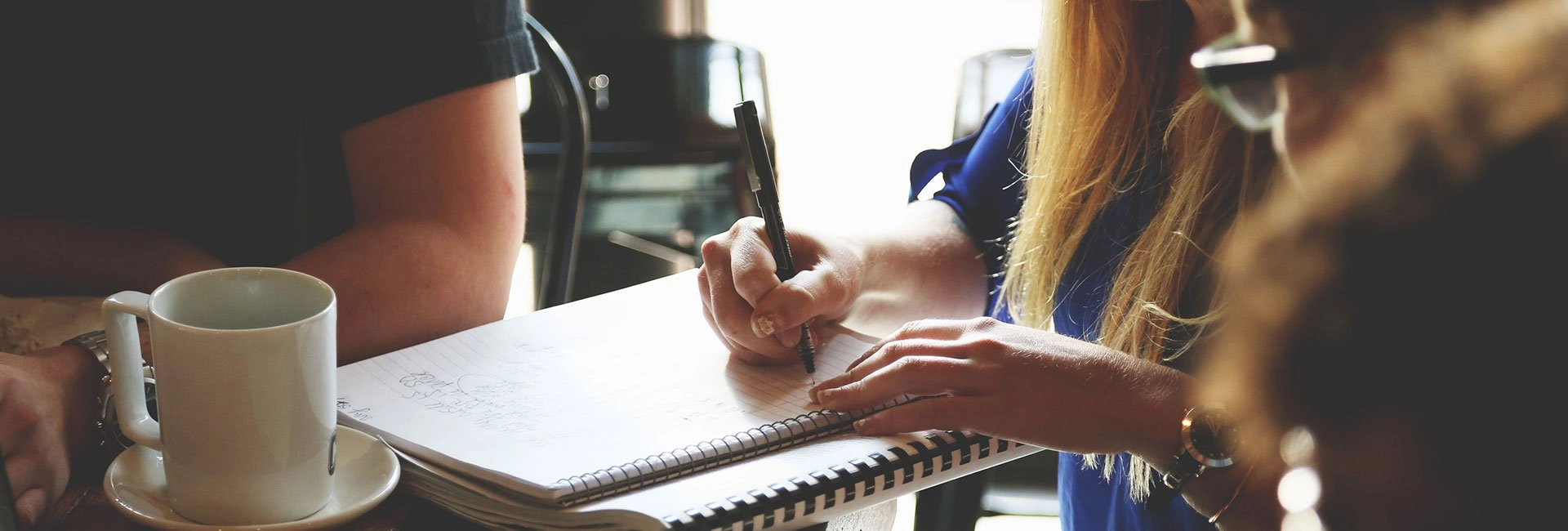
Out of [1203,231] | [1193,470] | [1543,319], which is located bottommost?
[1193,470]

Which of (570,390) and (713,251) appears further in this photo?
(713,251)

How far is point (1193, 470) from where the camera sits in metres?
0.65

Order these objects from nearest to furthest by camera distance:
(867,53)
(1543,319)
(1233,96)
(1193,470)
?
(1543,319), (1233,96), (1193,470), (867,53)

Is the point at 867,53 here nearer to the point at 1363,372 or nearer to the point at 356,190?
the point at 356,190

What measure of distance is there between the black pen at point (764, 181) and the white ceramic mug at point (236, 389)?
1.09ft

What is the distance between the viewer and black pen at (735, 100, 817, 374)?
78cm

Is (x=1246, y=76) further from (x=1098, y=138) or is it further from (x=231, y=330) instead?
(x=1098, y=138)

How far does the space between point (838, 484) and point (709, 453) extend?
0.24ft

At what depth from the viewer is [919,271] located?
0.99 metres

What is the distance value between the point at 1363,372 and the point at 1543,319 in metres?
0.03

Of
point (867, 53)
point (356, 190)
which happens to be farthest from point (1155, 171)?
point (867, 53)

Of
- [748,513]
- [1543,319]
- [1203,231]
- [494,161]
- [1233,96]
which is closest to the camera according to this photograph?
[1543,319]

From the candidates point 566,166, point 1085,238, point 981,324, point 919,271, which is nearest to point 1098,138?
point 1085,238

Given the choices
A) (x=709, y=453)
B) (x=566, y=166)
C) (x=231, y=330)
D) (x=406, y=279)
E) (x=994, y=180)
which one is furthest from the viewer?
(x=566, y=166)
